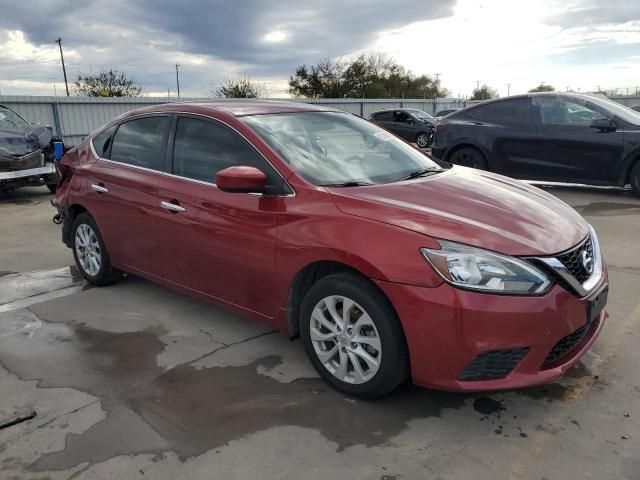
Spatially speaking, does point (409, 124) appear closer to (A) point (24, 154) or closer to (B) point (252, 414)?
(A) point (24, 154)

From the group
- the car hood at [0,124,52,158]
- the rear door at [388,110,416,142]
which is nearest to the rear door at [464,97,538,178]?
the car hood at [0,124,52,158]

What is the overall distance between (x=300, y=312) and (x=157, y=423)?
0.94 m

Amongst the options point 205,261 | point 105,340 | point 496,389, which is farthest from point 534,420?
point 105,340

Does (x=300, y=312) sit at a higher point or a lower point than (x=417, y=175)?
lower

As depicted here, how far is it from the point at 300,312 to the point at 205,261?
0.86m

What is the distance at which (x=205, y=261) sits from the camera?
3604 millimetres

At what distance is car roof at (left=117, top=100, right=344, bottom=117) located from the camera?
12.3 feet

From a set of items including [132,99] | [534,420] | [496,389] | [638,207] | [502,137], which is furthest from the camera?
[132,99]

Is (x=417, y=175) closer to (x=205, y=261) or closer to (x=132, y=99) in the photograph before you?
(x=205, y=261)

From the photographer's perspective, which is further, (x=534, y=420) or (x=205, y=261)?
(x=205, y=261)

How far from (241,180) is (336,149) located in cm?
83

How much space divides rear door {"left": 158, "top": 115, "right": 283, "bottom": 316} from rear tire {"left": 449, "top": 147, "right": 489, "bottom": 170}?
20.8 feet

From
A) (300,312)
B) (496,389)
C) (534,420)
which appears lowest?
(534,420)

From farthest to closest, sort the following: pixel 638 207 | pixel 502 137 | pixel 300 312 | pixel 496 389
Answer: pixel 502 137 → pixel 638 207 → pixel 300 312 → pixel 496 389
